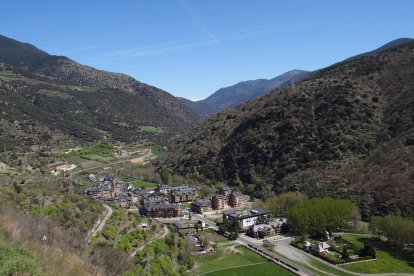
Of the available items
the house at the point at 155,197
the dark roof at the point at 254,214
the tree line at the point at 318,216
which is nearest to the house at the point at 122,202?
the house at the point at 155,197

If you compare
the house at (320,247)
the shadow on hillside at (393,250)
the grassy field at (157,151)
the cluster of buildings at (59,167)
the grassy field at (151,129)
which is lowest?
the shadow on hillside at (393,250)

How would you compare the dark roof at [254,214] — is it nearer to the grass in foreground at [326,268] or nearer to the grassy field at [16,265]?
the grass in foreground at [326,268]

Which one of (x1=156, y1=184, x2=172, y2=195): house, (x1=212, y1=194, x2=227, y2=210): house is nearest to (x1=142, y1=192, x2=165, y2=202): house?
(x1=156, y1=184, x2=172, y2=195): house

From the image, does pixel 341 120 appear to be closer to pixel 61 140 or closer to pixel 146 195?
pixel 146 195

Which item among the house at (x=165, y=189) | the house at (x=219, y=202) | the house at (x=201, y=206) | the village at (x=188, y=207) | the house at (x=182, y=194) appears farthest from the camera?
the house at (x=165, y=189)

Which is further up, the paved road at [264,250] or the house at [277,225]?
the house at [277,225]

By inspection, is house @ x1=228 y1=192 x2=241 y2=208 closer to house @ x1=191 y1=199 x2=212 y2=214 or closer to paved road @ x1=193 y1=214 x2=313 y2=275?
house @ x1=191 y1=199 x2=212 y2=214

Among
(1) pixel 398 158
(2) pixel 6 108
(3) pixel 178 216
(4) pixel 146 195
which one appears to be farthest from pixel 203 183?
(2) pixel 6 108
